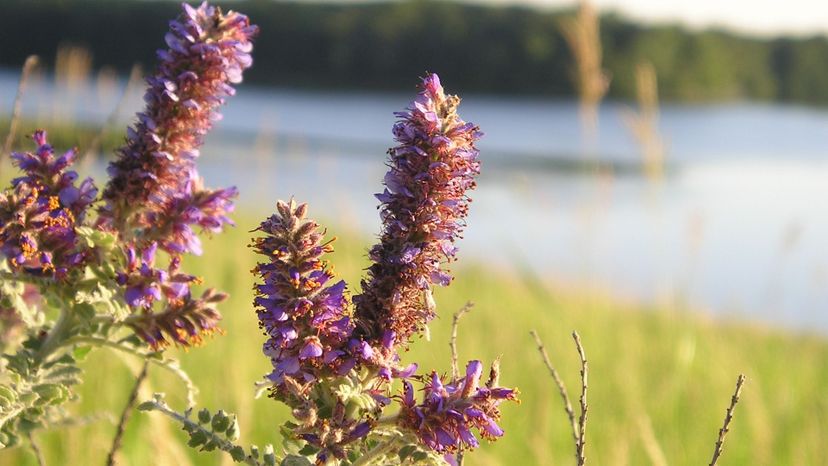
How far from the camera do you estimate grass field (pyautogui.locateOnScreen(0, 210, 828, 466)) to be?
382 centimetres

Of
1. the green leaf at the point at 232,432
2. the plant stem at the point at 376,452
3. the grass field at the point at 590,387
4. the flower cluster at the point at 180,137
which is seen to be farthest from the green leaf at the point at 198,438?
the grass field at the point at 590,387

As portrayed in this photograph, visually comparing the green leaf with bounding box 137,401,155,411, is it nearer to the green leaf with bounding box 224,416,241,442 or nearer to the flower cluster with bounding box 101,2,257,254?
the green leaf with bounding box 224,416,241,442

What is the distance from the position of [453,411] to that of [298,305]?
0.80 ft

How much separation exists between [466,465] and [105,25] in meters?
74.2

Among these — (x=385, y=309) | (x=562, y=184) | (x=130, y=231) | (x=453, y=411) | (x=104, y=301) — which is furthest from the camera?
(x=562, y=184)

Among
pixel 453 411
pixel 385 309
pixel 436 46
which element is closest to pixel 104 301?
pixel 385 309

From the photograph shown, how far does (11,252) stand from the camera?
1402 mm

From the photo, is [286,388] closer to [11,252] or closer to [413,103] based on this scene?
[413,103]

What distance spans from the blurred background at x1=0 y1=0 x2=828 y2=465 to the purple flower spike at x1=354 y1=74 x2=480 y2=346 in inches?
18.3

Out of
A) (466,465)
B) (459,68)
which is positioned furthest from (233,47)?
(459,68)

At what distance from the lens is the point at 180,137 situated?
154 centimetres

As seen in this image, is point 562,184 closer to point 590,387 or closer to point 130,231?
point 590,387

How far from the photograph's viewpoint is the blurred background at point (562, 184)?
487 cm

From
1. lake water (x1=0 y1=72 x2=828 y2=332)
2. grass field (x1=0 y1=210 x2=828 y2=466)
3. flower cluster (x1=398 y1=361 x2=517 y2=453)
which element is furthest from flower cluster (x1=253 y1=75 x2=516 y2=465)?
lake water (x1=0 y1=72 x2=828 y2=332)
